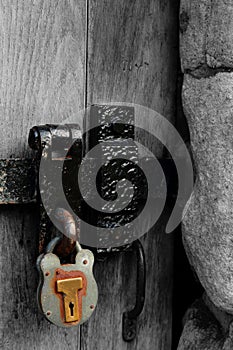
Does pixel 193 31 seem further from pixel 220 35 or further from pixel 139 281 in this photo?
pixel 139 281

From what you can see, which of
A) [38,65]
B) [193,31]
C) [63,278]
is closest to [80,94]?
[38,65]

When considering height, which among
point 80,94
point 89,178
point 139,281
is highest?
point 80,94

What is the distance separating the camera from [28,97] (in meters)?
1.07

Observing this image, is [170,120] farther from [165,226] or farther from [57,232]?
[57,232]

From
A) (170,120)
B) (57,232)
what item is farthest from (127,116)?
(57,232)

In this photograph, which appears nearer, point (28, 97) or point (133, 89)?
point (28, 97)

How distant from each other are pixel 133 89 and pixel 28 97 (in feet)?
0.72

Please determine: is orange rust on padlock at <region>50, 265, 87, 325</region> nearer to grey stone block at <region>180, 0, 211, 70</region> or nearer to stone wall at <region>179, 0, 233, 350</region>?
stone wall at <region>179, 0, 233, 350</region>

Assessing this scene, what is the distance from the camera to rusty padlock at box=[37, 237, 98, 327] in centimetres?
100

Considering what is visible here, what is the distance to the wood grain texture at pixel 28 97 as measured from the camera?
1.05 m

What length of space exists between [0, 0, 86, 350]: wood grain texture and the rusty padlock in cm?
9

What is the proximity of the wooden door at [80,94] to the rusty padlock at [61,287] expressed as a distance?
3.9 inches

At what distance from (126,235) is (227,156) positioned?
24 cm

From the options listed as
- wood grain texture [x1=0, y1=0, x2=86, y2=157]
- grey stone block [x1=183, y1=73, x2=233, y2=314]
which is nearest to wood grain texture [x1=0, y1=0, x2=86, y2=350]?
wood grain texture [x1=0, y1=0, x2=86, y2=157]
